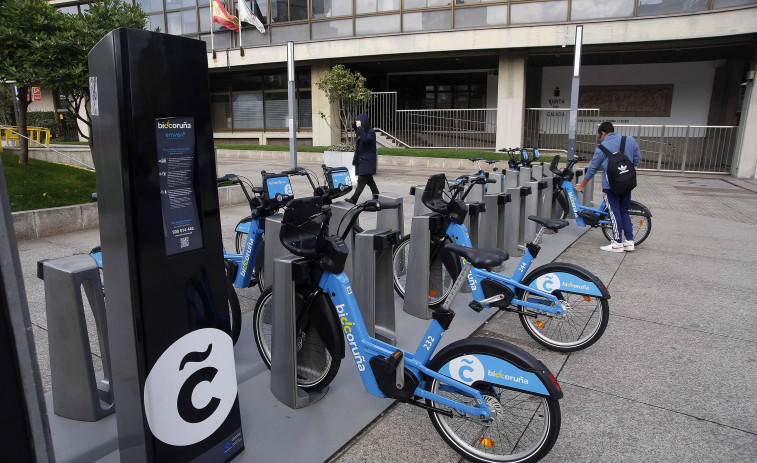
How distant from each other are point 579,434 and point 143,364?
2.37m

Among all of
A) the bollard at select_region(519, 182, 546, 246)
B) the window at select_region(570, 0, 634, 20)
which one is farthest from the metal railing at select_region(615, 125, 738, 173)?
the bollard at select_region(519, 182, 546, 246)

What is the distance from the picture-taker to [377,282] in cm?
380

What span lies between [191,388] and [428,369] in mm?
1190

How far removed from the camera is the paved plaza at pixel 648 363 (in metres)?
2.80

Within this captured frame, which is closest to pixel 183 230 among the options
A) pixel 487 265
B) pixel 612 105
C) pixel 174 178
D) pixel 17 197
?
pixel 174 178

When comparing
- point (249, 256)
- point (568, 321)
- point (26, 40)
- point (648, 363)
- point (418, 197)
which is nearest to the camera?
point (648, 363)

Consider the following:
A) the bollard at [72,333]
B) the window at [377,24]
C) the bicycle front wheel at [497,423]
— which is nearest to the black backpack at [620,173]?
the bicycle front wheel at [497,423]

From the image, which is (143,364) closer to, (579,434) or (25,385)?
(25,385)

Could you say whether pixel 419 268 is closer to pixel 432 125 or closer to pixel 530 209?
pixel 530 209

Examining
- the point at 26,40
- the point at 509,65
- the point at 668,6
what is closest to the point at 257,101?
the point at 509,65

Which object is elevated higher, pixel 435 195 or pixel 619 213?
pixel 435 195

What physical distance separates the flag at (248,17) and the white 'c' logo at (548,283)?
18977mm

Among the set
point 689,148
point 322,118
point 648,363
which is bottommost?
point 648,363

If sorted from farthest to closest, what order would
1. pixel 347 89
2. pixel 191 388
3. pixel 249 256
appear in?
pixel 347 89 → pixel 249 256 → pixel 191 388
